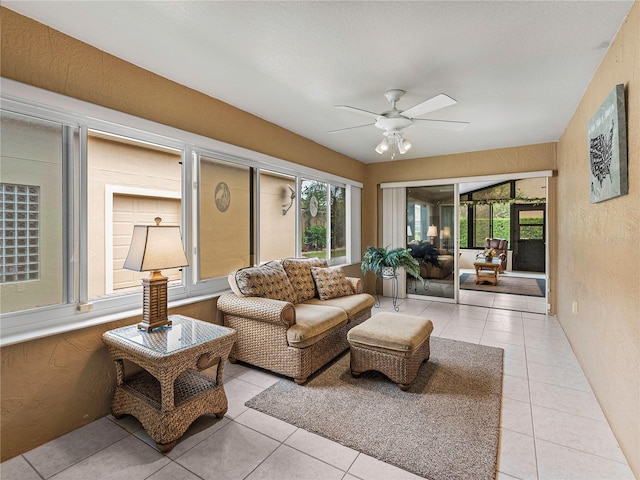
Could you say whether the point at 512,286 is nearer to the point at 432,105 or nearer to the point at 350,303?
the point at 350,303

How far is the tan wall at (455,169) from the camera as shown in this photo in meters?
4.54

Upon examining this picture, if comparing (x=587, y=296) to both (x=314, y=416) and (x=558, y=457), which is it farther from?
(x=314, y=416)

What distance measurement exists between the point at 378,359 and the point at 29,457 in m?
2.28

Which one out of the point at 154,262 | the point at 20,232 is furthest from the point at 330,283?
the point at 20,232

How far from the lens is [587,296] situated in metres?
2.72

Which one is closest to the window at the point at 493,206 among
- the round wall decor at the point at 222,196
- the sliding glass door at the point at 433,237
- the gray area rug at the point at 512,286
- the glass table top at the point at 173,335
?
the gray area rug at the point at 512,286

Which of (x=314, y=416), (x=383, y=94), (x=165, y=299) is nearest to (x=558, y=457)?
(x=314, y=416)

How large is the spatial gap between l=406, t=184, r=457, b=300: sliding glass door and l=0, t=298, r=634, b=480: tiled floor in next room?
9.98 feet

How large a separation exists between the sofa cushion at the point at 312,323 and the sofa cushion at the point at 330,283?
434mm

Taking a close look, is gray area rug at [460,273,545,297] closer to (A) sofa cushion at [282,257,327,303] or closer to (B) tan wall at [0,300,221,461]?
(A) sofa cushion at [282,257,327,303]

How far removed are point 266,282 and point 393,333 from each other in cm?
128

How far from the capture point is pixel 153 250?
7.18 ft

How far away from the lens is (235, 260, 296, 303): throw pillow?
296 centimetres

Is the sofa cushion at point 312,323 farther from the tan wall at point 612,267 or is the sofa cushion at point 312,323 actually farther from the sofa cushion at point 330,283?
the tan wall at point 612,267
